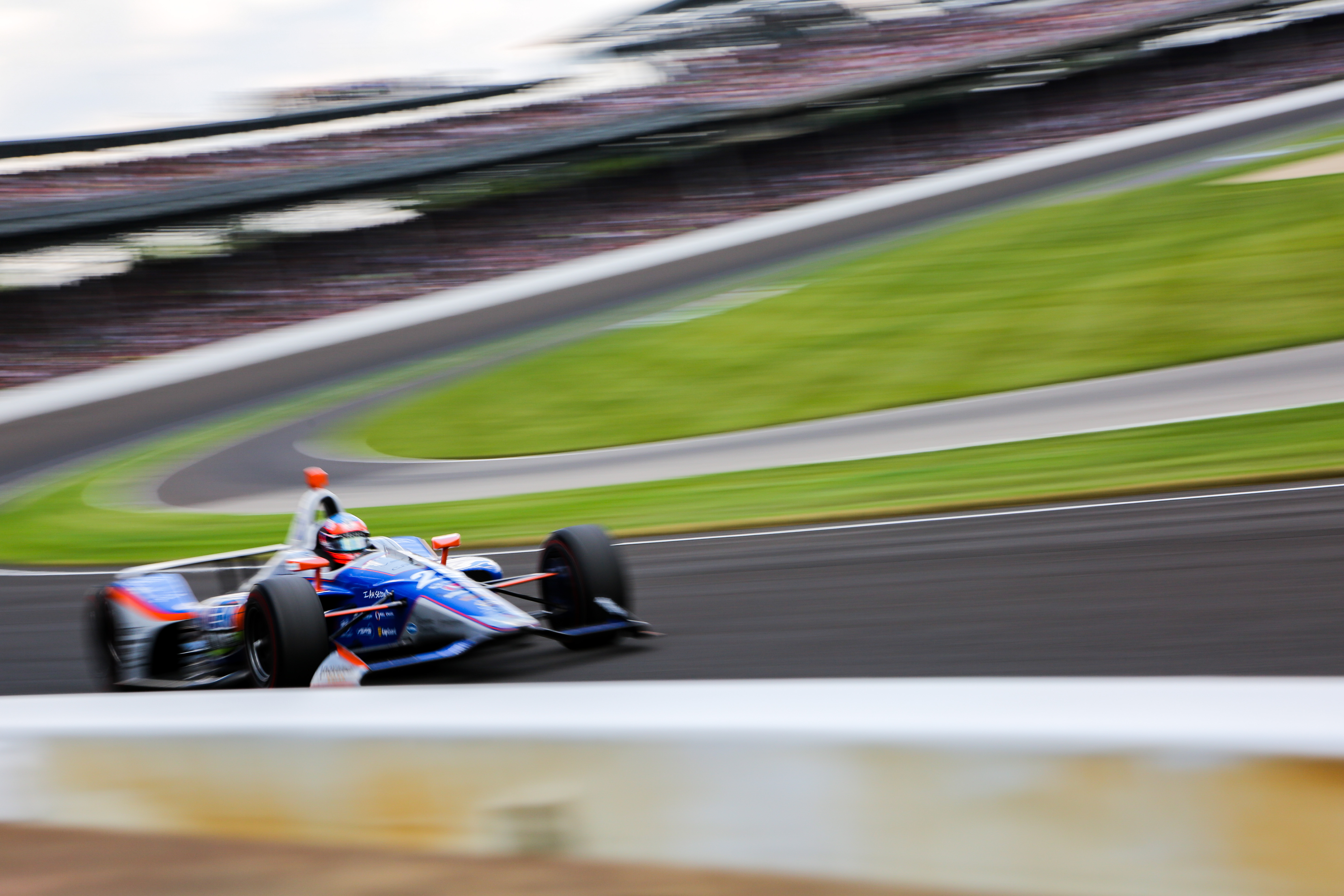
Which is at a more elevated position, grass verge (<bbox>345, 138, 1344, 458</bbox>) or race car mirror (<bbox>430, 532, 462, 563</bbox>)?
grass verge (<bbox>345, 138, 1344, 458</bbox>)

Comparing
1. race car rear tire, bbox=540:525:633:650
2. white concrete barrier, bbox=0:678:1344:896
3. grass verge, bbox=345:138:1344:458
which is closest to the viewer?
white concrete barrier, bbox=0:678:1344:896

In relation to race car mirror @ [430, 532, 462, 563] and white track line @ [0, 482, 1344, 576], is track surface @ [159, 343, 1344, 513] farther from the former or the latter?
race car mirror @ [430, 532, 462, 563]

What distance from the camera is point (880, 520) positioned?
8414 millimetres

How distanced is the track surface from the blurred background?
0.25ft

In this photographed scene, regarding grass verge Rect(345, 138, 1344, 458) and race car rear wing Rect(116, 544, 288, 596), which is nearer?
race car rear wing Rect(116, 544, 288, 596)

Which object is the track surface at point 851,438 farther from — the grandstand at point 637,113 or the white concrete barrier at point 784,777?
the grandstand at point 637,113

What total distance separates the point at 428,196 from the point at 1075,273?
15.2m

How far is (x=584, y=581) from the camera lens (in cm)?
589

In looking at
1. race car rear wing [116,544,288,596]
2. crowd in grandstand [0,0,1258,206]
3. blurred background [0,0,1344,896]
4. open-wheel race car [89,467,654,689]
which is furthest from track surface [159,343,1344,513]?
crowd in grandstand [0,0,1258,206]

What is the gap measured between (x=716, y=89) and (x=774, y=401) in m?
20.8

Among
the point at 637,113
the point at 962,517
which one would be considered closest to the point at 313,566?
the point at 962,517

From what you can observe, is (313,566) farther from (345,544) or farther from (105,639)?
(105,639)

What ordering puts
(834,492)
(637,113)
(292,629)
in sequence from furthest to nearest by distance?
(637,113) < (834,492) < (292,629)

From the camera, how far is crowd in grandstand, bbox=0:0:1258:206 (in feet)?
93.4
